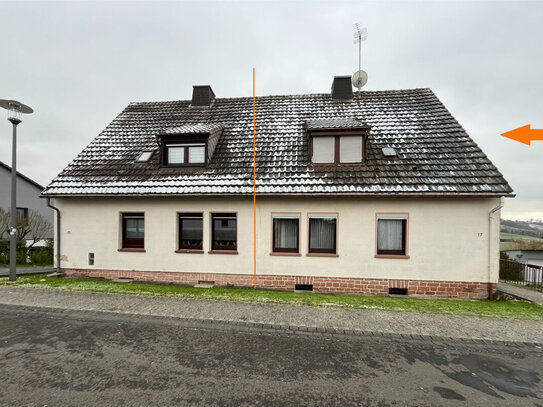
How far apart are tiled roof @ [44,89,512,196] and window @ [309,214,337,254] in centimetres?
109

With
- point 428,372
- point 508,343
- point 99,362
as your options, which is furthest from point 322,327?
point 99,362

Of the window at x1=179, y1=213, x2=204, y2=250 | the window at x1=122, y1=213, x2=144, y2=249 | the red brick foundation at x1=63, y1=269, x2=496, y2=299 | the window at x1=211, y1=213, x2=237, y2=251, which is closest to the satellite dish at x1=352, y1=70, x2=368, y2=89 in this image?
A: the window at x1=211, y1=213, x2=237, y2=251

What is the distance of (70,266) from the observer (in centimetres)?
944

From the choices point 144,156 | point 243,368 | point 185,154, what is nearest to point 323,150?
point 185,154

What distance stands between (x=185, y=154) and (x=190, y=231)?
2.95 metres

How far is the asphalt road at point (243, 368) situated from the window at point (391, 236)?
12.2 feet

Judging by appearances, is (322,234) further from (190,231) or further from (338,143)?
(190,231)

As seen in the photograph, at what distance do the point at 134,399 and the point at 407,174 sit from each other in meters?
8.66

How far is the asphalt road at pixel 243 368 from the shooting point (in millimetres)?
3268

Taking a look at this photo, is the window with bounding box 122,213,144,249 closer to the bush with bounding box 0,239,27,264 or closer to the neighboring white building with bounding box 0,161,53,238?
the bush with bounding box 0,239,27,264

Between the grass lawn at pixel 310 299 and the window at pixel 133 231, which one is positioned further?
the window at pixel 133 231

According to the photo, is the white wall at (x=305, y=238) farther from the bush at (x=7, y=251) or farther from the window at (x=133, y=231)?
the bush at (x=7, y=251)

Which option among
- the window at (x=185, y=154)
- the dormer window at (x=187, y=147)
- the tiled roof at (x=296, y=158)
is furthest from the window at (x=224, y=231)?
the window at (x=185, y=154)

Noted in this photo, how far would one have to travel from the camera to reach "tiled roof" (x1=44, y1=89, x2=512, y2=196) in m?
8.12
